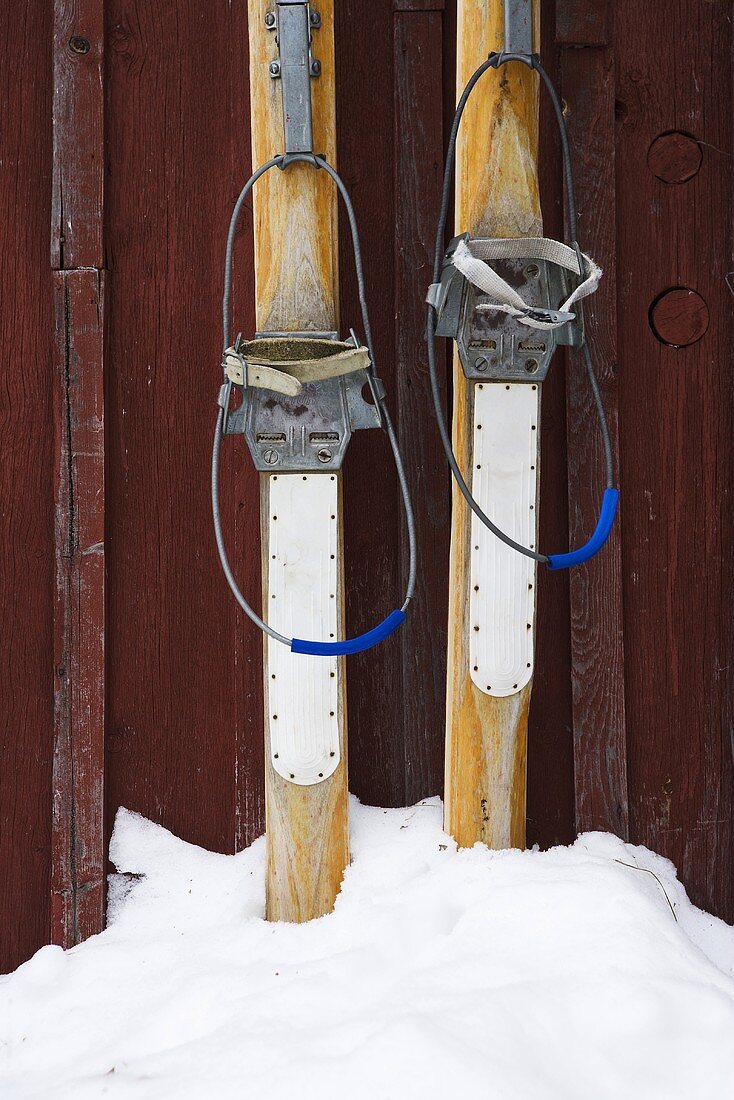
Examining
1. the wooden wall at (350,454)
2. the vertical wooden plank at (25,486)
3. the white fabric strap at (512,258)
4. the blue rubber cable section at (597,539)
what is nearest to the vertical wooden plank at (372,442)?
the wooden wall at (350,454)

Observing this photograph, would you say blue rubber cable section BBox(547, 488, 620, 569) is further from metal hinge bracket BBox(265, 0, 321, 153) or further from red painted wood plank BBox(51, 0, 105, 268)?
red painted wood plank BBox(51, 0, 105, 268)

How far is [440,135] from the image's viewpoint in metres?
1.54

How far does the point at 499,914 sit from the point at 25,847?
92 centimetres

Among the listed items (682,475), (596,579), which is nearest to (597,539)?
(596,579)

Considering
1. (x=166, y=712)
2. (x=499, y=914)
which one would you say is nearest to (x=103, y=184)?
(x=166, y=712)

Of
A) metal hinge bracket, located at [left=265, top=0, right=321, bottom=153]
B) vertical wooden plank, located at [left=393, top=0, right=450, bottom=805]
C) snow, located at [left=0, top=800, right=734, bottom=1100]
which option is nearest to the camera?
snow, located at [left=0, top=800, right=734, bottom=1100]

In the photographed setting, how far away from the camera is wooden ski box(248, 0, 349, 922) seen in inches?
54.2

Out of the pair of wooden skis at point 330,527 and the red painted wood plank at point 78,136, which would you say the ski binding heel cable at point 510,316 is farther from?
the red painted wood plank at point 78,136

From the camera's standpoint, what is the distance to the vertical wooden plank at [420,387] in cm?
153

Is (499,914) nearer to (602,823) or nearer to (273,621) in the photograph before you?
(602,823)

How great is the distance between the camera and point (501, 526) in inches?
55.0

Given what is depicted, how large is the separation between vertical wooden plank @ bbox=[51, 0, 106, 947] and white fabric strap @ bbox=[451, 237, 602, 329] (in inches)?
27.5

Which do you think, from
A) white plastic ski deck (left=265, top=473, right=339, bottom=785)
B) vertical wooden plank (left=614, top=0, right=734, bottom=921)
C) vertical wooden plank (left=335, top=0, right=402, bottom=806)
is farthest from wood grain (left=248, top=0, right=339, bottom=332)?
vertical wooden plank (left=614, top=0, right=734, bottom=921)

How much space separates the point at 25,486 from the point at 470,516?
2.78ft
